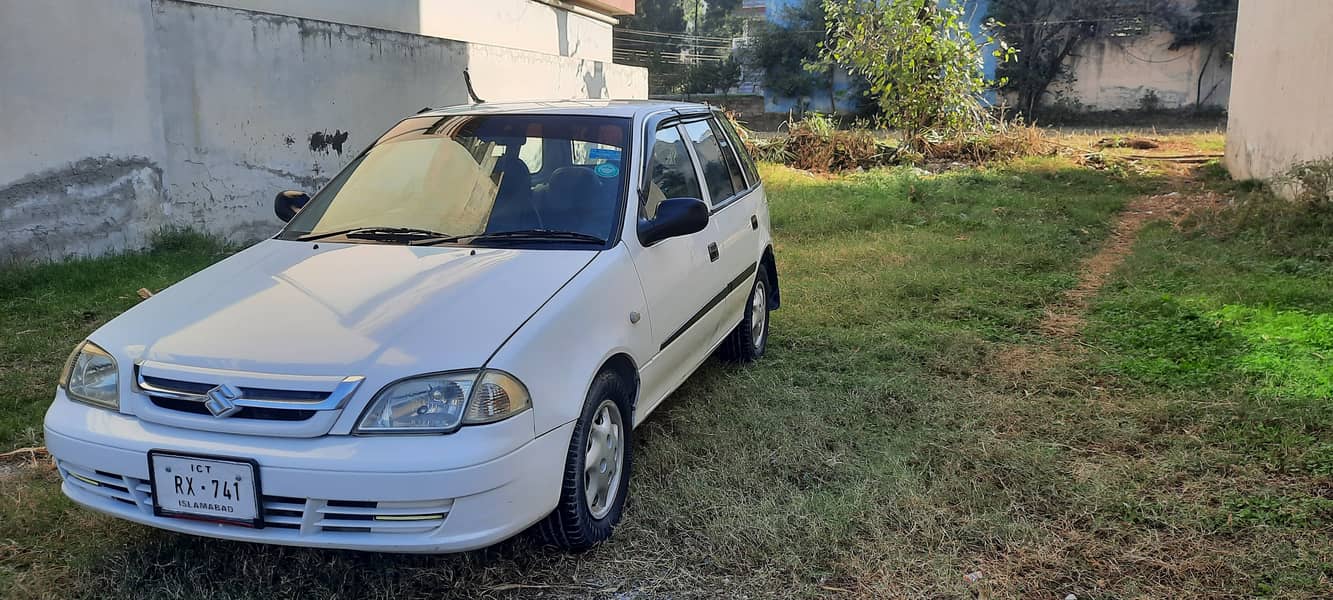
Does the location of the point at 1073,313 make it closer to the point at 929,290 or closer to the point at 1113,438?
the point at 929,290

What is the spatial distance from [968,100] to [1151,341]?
12143 mm

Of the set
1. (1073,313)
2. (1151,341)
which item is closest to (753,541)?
(1151,341)

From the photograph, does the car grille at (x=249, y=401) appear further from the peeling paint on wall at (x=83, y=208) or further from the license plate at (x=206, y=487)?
the peeling paint on wall at (x=83, y=208)

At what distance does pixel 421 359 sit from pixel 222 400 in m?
0.58

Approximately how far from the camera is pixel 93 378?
3088mm

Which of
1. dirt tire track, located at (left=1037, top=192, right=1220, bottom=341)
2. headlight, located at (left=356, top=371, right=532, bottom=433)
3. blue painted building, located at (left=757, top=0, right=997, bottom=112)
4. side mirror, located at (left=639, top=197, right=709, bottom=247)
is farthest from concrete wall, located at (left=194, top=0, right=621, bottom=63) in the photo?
blue painted building, located at (left=757, top=0, right=997, bottom=112)

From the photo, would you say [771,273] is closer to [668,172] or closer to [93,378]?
[668,172]

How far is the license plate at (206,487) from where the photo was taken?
2.72 m

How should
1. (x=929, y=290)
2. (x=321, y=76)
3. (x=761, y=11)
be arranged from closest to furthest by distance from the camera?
(x=929, y=290)
(x=321, y=76)
(x=761, y=11)

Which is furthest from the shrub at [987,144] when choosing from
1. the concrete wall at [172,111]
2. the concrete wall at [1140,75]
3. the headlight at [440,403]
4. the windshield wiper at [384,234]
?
the concrete wall at [1140,75]

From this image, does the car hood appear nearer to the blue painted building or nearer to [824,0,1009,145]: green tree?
[824,0,1009,145]: green tree

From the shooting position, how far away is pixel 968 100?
17.0 metres

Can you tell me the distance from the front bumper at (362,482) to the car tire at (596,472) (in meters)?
0.24

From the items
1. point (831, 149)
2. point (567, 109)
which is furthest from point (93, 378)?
point (831, 149)
